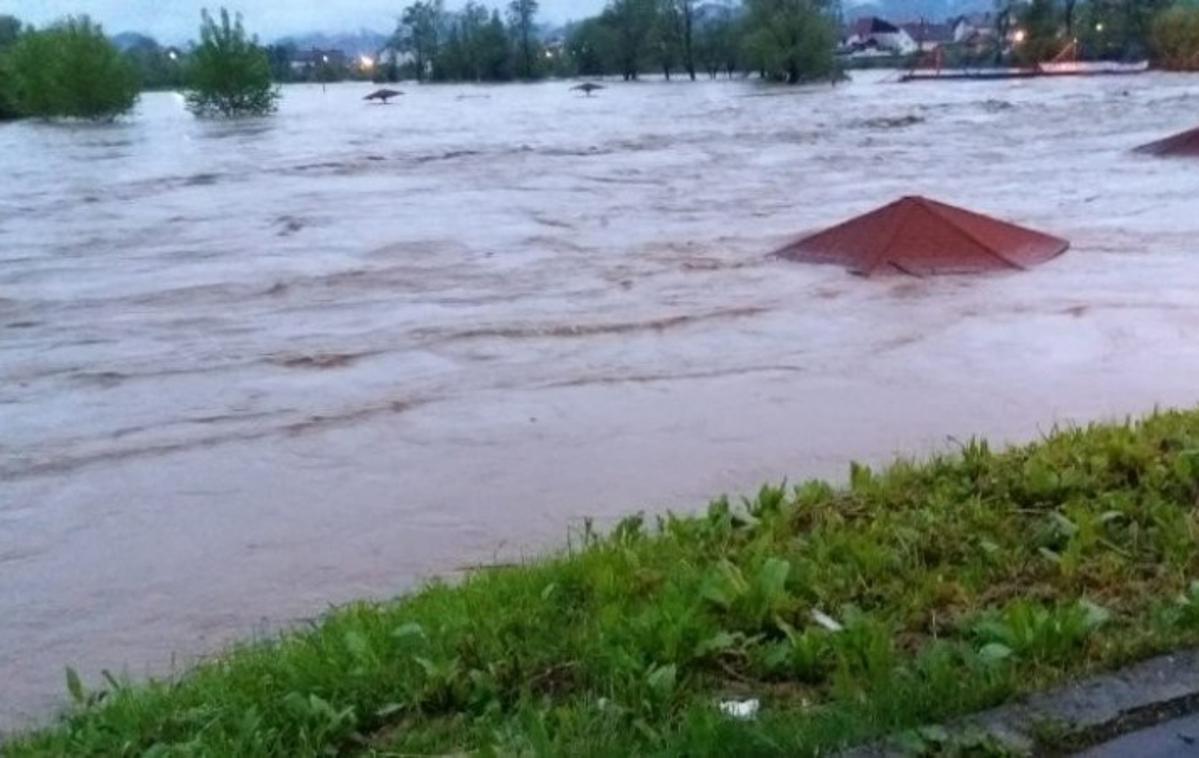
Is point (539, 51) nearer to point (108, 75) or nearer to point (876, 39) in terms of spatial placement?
point (876, 39)

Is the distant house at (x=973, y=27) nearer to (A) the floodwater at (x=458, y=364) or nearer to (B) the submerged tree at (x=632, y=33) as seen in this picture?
(B) the submerged tree at (x=632, y=33)

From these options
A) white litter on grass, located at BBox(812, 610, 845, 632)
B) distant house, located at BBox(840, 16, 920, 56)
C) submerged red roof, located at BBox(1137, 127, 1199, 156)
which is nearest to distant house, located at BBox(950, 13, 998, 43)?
distant house, located at BBox(840, 16, 920, 56)

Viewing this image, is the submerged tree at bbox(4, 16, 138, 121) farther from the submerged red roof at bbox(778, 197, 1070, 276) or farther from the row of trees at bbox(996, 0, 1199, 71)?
the row of trees at bbox(996, 0, 1199, 71)

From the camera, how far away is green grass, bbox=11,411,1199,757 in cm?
421

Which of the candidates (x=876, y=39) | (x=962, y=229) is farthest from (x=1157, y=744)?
(x=876, y=39)

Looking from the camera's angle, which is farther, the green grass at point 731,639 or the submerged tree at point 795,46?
the submerged tree at point 795,46

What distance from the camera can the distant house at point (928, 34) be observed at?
136 m

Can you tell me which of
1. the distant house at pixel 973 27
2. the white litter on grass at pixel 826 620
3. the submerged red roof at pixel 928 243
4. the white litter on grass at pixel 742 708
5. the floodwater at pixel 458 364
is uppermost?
the distant house at pixel 973 27

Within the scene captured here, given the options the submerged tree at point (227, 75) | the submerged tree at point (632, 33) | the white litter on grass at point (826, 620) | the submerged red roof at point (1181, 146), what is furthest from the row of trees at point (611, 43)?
the white litter on grass at point (826, 620)

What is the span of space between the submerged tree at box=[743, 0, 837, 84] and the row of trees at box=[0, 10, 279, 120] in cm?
3727

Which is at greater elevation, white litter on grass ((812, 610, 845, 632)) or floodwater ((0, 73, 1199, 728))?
white litter on grass ((812, 610, 845, 632))

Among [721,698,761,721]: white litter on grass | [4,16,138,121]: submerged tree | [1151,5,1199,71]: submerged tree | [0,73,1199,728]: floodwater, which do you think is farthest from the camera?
[1151,5,1199,71]: submerged tree

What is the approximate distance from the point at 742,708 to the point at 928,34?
A: 151420 mm

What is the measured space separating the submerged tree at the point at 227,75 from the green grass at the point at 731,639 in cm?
6889
